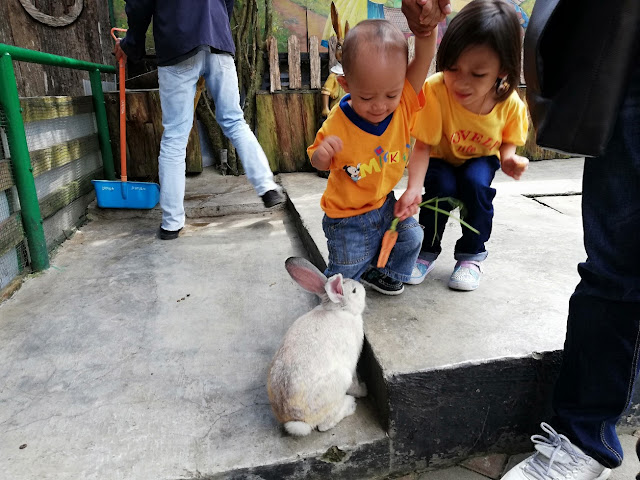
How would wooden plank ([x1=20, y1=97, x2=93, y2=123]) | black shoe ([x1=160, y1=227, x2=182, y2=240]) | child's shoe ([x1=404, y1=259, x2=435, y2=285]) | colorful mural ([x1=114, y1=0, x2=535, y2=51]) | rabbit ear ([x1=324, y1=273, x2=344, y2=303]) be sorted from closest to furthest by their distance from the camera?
rabbit ear ([x1=324, y1=273, x2=344, y2=303]) < child's shoe ([x1=404, y1=259, x2=435, y2=285]) < wooden plank ([x1=20, y1=97, x2=93, y2=123]) < black shoe ([x1=160, y1=227, x2=182, y2=240]) < colorful mural ([x1=114, y1=0, x2=535, y2=51])

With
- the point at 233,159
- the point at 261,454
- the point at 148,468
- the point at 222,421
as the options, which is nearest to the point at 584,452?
the point at 261,454

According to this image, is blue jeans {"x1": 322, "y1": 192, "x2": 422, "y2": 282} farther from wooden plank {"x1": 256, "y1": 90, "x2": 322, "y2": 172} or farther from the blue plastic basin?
wooden plank {"x1": 256, "y1": 90, "x2": 322, "y2": 172}

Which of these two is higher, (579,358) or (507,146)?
(507,146)

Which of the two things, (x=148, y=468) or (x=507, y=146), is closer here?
(x=148, y=468)

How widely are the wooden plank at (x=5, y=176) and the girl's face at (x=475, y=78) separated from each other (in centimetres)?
214

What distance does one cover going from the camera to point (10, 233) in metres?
2.45

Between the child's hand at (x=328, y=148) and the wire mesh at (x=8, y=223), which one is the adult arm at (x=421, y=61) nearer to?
A: the child's hand at (x=328, y=148)

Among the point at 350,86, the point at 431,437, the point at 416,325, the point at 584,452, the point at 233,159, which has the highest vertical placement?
the point at 350,86

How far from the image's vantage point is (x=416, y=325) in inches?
66.8

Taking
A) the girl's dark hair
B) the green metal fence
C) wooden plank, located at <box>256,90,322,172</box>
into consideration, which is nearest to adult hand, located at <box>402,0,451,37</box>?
the girl's dark hair

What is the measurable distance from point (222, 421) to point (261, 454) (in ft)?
0.66

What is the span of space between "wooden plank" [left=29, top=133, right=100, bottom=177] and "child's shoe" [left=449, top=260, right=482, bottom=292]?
2.35 metres

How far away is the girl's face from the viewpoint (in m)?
1.72

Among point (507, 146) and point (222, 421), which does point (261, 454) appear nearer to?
point (222, 421)
